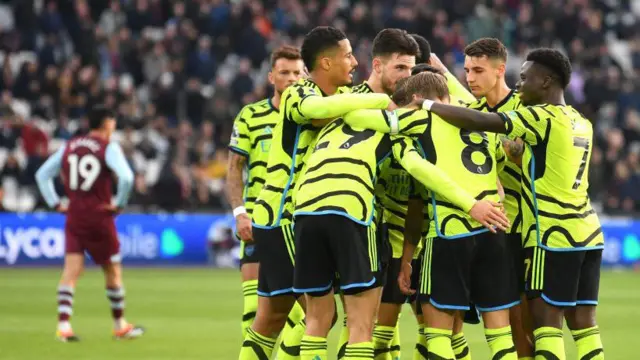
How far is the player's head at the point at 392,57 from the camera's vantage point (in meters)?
8.34

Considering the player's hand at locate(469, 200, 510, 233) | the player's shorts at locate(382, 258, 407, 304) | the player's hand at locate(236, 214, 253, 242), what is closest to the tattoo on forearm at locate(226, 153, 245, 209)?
the player's hand at locate(236, 214, 253, 242)

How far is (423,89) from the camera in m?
7.95

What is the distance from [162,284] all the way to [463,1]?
11937mm

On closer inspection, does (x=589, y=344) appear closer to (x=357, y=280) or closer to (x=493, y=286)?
(x=493, y=286)

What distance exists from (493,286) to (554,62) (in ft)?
4.93

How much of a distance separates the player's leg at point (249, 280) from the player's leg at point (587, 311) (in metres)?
2.66

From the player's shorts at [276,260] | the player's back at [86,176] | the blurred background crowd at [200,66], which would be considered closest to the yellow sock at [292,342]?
the player's shorts at [276,260]

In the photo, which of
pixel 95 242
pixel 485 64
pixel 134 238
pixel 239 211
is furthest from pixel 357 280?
pixel 134 238

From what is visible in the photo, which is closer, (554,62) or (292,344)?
(554,62)

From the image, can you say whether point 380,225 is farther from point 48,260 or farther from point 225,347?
point 48,260

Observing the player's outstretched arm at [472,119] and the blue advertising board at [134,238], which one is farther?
the blue advertising board at [134,238]

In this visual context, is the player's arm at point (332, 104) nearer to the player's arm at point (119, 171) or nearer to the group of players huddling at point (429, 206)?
the group of players huddling at point (429, 206)

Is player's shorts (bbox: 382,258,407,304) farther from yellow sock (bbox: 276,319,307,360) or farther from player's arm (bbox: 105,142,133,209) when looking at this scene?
player's arm (bbox: 105,142,133,209)

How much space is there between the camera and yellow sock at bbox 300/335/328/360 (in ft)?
24.7
